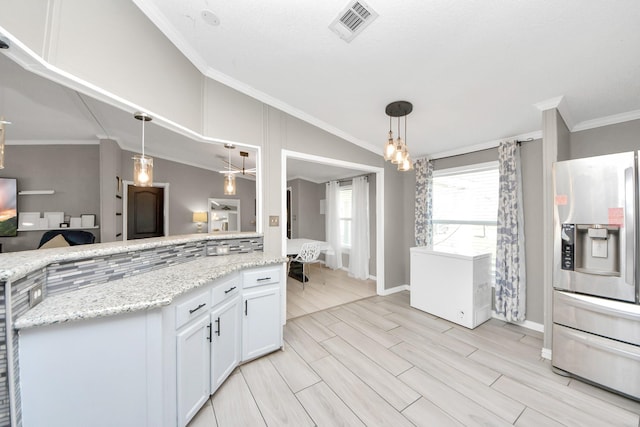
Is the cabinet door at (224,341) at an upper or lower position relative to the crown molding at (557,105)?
lower

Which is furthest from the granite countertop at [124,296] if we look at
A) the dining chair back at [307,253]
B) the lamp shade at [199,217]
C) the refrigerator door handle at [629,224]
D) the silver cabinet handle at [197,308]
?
Answer: the lamp shade at [199,217]

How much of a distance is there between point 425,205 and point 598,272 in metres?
1.98

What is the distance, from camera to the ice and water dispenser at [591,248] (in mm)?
1709

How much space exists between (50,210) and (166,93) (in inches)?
131

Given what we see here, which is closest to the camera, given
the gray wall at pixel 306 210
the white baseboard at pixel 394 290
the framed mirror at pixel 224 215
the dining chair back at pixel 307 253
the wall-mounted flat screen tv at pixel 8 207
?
the wall-mounted flat screen tv at pixel 8 207

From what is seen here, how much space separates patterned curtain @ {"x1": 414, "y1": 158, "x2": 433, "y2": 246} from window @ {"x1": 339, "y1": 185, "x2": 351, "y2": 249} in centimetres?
189

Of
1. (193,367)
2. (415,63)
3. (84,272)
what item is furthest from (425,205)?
(84,272)

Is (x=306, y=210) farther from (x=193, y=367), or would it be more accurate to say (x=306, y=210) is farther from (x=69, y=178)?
(x=193, y=367)

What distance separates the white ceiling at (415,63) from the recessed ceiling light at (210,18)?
36mm

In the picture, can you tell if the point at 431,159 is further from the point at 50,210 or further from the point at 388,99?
the point at 50,210

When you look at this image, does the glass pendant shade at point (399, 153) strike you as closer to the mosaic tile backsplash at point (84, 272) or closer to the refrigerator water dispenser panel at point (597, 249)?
A: the refrigerator water dispenser panel at point (597, 249)

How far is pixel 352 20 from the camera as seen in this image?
149 cm

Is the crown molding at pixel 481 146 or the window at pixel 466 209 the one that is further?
the window at pixel 466 209

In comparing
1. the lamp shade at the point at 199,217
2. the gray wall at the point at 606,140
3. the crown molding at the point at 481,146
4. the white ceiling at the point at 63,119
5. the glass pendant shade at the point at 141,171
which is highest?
the white ceiling at the point at 63,119
